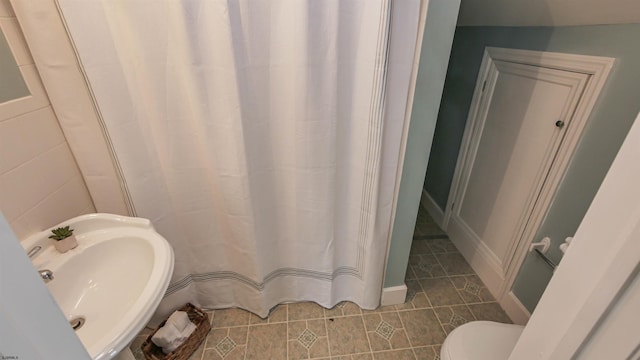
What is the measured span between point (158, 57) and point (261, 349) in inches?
54.6

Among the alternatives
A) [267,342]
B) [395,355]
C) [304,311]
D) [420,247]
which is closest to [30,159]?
[267,342]

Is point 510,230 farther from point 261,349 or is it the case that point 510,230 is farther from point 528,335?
point 261,349

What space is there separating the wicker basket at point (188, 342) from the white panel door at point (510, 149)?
1715 millimetres

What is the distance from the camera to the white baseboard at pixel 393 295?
1567 mm

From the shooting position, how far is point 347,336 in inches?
56.4

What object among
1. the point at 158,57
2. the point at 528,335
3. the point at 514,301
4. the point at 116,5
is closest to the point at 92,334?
the point at 158,57

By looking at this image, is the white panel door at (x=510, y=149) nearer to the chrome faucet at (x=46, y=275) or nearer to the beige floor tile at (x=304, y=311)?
the beige floor tile at (x=304, y=311)

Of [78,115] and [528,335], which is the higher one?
[78,115]

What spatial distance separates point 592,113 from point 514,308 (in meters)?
1.07

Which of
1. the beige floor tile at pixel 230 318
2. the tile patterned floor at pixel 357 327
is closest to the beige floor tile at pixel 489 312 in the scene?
the tile patterned floor at pixel 357 327

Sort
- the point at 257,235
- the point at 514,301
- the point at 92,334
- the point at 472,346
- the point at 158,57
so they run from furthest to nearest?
the point at 514,301, the point at 257,235, the point at 472,346, the point at 158,57, the point at 92,334

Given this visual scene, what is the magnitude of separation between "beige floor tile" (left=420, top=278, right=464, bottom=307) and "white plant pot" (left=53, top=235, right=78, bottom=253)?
1.74 meters

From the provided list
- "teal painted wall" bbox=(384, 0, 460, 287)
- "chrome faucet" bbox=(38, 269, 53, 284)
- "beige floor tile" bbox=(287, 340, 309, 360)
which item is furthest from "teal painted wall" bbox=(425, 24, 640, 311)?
"chrome faucet" bbox=(38, 269, 53, 284)

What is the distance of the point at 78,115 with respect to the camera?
3.25 feet
